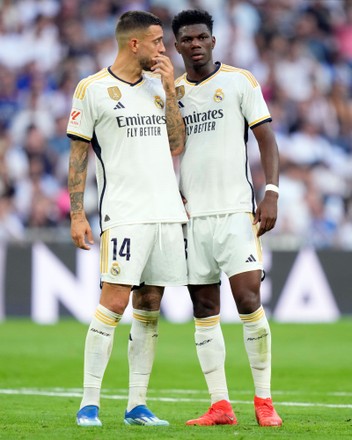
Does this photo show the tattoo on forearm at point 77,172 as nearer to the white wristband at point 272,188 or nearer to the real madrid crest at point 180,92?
the real madrid crest at point 180,92

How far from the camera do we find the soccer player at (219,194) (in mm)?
7156

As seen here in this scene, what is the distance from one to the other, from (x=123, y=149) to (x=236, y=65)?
516 inches

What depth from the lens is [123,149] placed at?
276 inches

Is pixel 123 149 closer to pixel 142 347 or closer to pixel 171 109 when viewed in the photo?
pixel 171 109

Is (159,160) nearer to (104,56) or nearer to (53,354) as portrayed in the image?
(53,354)

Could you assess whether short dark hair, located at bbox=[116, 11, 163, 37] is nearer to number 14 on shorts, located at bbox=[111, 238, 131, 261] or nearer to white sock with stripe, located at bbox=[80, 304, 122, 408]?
number 14 on shorts, located at bbox=[111, 238, 131, 261]

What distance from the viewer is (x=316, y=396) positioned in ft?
30.5

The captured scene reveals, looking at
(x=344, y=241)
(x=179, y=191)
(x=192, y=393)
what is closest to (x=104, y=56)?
(x=344, y=241)

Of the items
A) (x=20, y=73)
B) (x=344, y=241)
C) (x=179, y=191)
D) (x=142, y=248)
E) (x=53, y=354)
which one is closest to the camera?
(x=142, y=248)

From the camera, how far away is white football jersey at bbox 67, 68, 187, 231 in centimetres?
700

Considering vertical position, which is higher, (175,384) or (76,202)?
(76,202)

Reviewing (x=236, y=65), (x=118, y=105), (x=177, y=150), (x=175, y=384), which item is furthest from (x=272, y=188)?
(x=236, y=65)

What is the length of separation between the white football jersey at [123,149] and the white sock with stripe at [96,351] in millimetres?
568

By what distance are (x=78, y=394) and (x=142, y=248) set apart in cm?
276
